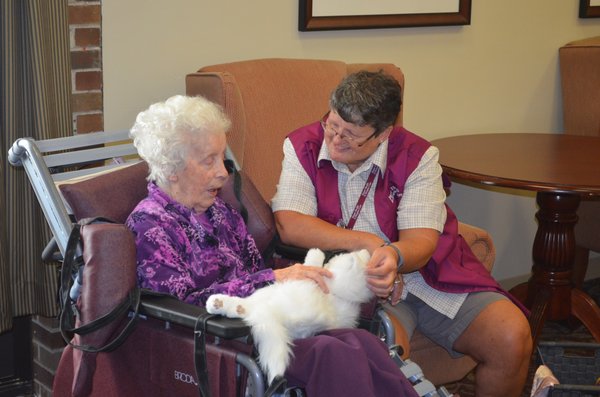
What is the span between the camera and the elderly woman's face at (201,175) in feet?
6.59

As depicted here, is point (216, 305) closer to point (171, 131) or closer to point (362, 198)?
point (171, 131)

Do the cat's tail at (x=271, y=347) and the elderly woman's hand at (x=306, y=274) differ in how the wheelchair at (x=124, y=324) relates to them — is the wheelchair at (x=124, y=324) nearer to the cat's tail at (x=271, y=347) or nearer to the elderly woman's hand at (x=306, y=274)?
the cat's tail at (x=271, y=347)

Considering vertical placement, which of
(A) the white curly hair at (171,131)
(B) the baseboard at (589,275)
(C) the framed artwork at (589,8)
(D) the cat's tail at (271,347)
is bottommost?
(B) the baseboard at (589,275)

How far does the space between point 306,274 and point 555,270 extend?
1.44 meters

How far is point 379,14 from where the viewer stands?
10.6 feet

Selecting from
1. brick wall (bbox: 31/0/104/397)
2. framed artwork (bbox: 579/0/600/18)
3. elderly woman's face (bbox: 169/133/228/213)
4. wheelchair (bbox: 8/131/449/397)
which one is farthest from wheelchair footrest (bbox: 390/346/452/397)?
framed artwork (bbox: 579/0/600/18)

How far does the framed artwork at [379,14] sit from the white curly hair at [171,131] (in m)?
1.12

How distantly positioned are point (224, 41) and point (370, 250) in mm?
1035

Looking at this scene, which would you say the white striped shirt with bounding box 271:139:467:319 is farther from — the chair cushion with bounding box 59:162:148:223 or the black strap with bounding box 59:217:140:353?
the black strap with bounding box 59:217:140:353

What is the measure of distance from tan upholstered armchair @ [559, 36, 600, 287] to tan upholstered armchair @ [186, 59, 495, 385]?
0.98 metres

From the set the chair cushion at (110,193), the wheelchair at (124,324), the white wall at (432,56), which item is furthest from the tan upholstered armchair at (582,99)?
the chair cushion at (110,193)

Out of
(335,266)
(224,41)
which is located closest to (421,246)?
(335,266)

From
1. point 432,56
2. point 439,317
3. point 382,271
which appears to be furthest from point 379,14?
point 382,271

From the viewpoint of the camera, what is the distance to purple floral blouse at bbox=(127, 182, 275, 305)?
1871 millimetres
